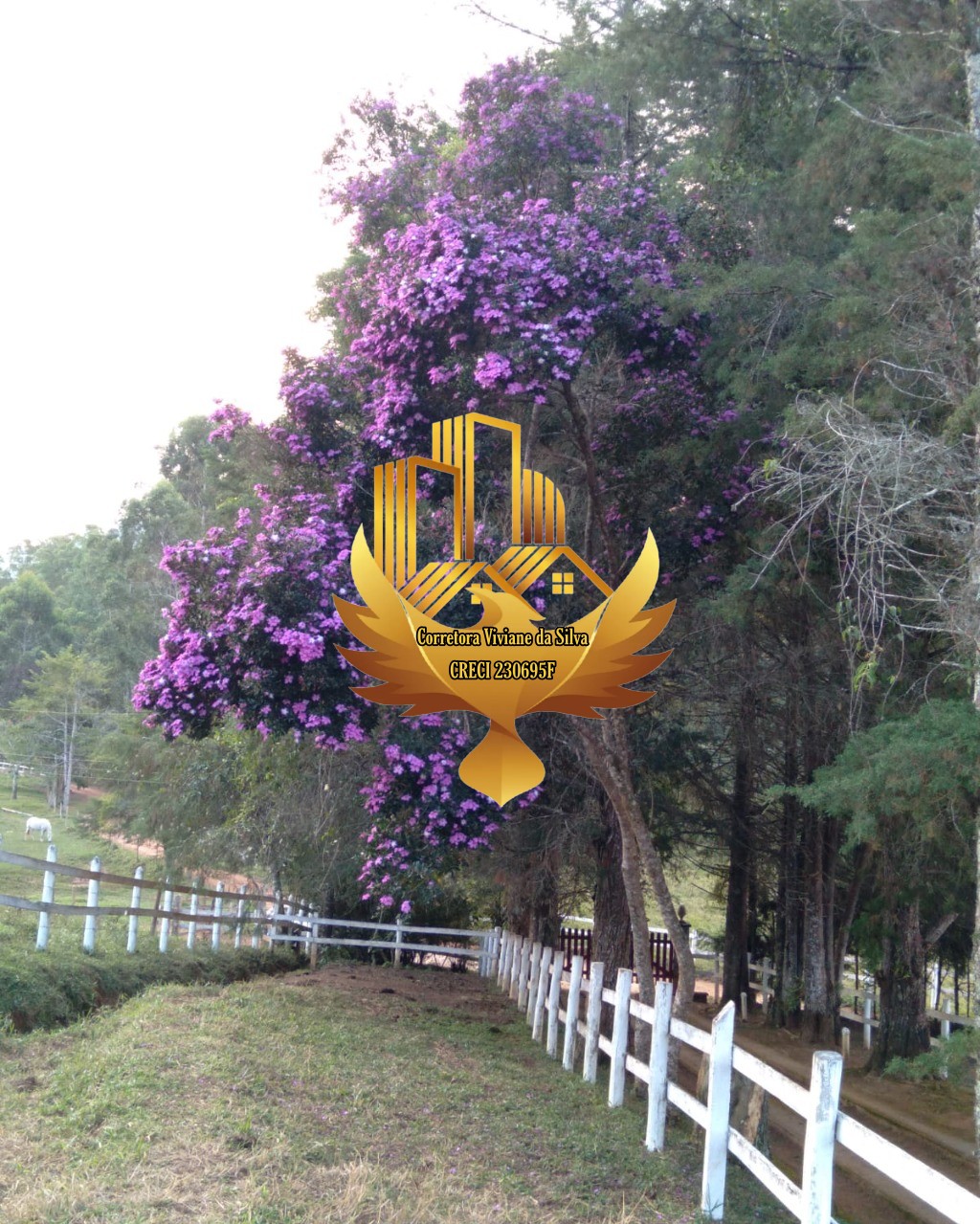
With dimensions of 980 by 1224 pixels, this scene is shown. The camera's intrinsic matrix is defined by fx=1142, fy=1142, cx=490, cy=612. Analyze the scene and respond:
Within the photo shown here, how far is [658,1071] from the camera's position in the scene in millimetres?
7277

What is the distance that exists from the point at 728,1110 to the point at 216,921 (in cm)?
1069

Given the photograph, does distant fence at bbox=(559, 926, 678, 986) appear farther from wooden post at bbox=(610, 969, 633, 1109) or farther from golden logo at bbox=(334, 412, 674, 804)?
wooden post at bbox=(610, 969, 633, 1109)

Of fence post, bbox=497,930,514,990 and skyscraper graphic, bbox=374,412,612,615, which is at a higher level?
skyscraper graphic, bbox=374,412,612,615

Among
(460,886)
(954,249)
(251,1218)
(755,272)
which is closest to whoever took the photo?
(251,1218)

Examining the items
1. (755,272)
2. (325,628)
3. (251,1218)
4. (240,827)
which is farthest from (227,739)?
(251,1218)

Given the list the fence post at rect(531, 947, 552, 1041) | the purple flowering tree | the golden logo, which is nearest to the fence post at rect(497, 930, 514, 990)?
the fence post at rect(531, 947, 552, 1041)

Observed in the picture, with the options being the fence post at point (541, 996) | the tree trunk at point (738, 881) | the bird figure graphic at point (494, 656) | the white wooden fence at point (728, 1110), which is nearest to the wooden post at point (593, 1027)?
the white wooden fence at point (728, 1110)

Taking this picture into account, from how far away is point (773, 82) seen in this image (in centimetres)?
1035

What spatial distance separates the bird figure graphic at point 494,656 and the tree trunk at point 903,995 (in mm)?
7257

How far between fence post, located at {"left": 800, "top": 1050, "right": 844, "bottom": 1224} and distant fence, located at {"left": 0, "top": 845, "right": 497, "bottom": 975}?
723cm

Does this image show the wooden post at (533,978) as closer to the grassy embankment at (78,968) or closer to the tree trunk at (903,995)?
the grassy embankment at (78,968)

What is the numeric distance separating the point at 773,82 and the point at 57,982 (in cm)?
1021

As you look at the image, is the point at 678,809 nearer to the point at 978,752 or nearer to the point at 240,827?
the point at 240,827

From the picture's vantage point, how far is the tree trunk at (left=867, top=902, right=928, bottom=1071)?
1392cm
